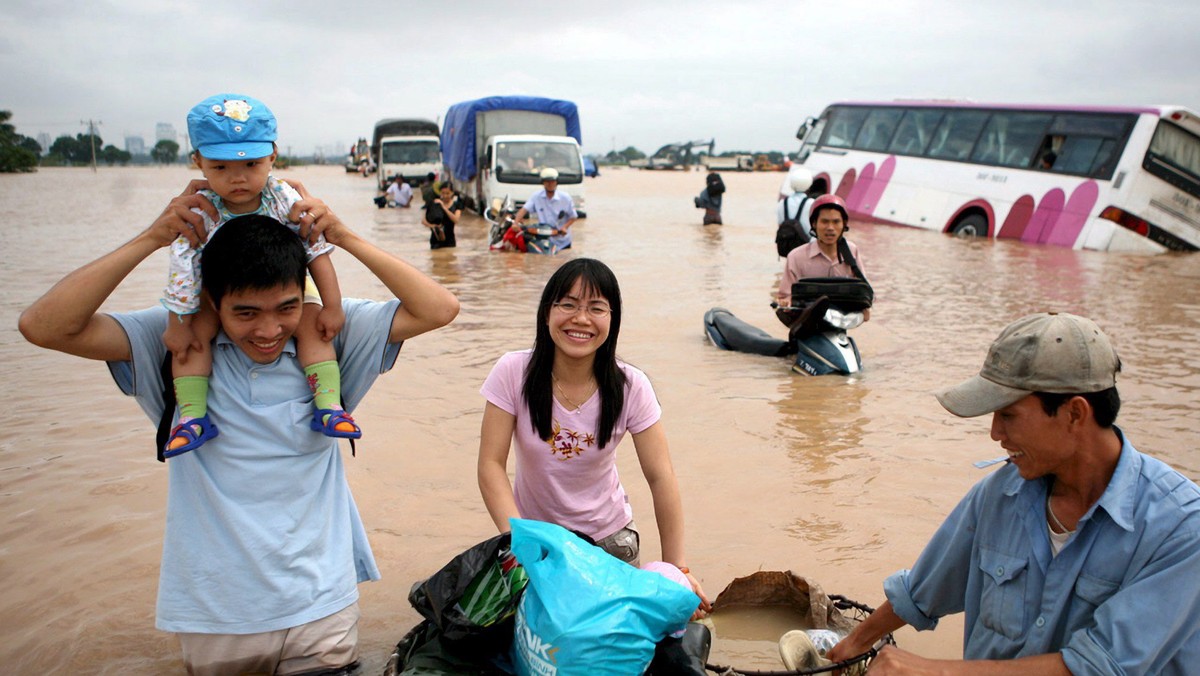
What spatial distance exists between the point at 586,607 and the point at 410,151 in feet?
101

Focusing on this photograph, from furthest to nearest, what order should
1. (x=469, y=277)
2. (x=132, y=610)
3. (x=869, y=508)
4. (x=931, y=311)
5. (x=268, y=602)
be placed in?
(x=469, y=277), (x=931, y=311), (x=869, y=508), (x=132, y=610), (x=268, y=602)

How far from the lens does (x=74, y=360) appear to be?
7.10 m

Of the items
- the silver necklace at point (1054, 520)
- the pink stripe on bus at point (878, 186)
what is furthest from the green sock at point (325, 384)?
the pink stripe on bus at point (878, 186)

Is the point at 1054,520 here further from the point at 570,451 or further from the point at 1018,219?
the point at 1018,219

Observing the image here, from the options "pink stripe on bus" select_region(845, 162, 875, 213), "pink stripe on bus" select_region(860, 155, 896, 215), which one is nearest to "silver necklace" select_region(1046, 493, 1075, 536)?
"pink stripe on bus" select_region(860, 155, 896, 215)

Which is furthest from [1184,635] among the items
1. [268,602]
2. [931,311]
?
[931,311]

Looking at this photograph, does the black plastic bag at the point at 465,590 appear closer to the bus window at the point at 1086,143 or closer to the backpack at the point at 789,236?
the backpack at the point at 789,236

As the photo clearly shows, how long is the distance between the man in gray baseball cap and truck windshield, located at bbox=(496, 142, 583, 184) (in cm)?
1688

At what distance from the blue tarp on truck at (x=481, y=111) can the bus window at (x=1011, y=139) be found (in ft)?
29.7

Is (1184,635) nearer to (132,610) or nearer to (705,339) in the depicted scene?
(132,610)

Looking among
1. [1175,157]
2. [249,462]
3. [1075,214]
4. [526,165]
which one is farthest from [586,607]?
[526,165]

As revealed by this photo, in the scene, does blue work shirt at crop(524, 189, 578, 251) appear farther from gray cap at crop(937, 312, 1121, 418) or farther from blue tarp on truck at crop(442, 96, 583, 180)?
gray cap at crop(937, 312, 1121, 418)

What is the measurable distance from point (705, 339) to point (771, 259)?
260 inches

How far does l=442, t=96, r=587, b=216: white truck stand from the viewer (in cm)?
1864
